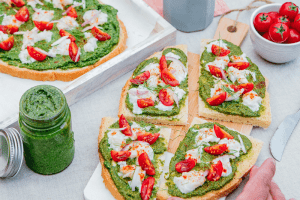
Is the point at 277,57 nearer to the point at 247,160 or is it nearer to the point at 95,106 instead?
the point at 247,160

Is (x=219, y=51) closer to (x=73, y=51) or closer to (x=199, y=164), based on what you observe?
(x=199, y=164)

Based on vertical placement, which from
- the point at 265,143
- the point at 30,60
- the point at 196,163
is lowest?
the point at 265,143

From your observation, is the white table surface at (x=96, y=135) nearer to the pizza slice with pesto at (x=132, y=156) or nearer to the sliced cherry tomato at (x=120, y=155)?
the pizza slice with pesto at (x=132, y=156)

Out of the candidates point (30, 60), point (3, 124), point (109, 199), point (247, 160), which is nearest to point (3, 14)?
point (30, 60)

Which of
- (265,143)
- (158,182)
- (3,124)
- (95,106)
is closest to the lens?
(158,182)

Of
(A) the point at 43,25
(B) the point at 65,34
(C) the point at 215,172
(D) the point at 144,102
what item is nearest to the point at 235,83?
(D) the point at 144,102

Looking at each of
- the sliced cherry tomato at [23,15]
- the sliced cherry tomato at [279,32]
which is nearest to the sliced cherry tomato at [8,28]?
the sliced cherry tomato at [23,15]
